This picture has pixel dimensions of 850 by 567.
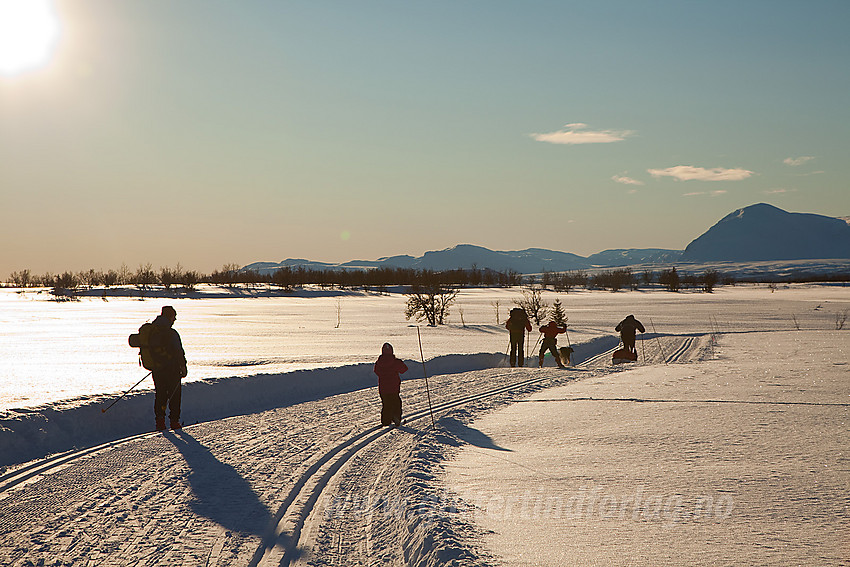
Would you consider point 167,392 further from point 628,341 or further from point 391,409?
point 628,341

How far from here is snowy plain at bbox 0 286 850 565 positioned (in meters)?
4.65

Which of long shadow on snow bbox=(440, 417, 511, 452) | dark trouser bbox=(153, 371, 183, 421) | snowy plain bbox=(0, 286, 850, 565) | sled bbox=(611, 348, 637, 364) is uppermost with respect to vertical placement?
dark trouser bbox=(153, 371, 183, 421)

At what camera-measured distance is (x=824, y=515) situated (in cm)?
497

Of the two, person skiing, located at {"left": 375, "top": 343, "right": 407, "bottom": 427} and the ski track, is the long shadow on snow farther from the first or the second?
person skiing, located at {"left": 375, "top": 343, "right": 407, "bottom": 427}

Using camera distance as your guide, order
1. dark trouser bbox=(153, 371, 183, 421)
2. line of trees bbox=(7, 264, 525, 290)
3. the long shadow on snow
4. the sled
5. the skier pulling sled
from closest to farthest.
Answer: the long shadow on snow → dark trouser bbox=(153, 371, 183, 421) → the skier pulling sled → the sled → line of trees bbox=(7, 264, 525, 290)

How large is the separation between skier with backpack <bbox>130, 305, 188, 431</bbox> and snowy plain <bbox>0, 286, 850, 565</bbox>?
0.54 meters

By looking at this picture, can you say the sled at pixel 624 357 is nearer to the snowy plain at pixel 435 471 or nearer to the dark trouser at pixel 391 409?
the snowy plain at pixel 435 471

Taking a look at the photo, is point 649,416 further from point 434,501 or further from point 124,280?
point 124,280

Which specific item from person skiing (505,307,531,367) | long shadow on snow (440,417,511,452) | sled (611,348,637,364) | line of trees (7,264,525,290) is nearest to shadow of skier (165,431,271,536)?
long shadow on snow (440,417,511,452)

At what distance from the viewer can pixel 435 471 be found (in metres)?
6.73

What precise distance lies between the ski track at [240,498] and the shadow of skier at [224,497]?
0.02 m

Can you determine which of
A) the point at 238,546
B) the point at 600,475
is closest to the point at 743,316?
the point at 600,475

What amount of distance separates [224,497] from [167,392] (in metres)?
4.17

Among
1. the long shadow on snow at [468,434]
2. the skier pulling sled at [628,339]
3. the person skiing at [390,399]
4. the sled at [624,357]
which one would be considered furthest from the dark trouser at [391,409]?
the sled at [624,357]
